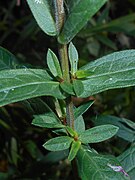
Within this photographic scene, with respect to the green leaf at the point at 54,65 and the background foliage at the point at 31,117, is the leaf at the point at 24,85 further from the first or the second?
the background foliage at the point at 31,117

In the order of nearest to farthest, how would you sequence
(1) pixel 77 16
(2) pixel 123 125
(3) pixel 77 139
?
(1) pixel 77 16, (3) pixel 77 139, (2) pixel 123 125

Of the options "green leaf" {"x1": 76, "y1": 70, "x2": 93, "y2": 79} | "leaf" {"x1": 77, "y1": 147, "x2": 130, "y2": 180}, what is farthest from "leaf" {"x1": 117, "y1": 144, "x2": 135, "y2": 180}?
"green leaf" {"x1": 76, "y1": 70, "x2": 93, "y2": 79}

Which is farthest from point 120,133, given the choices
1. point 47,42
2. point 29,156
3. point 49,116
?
point 47,42

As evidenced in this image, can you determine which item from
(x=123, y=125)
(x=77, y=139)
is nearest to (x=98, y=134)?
(x=77, y=139)

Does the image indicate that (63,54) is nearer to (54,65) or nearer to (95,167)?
(54,65)

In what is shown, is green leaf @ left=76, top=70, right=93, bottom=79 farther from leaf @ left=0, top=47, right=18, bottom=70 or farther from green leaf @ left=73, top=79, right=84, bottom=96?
leaf @ left=0, top=47, right=18, bottom=70

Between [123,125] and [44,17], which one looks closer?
[44,17]

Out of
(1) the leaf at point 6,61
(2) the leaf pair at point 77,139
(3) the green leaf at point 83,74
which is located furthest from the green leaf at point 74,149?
(1) the leaf at point 6,61
